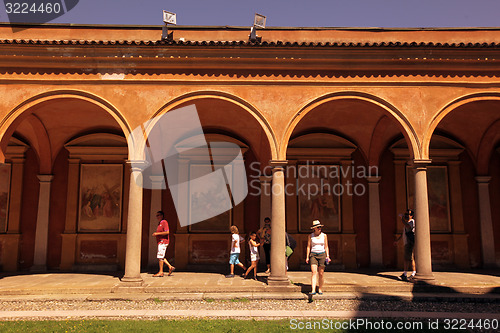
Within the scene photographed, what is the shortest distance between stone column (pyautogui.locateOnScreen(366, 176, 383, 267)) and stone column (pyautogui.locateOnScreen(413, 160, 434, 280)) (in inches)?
107

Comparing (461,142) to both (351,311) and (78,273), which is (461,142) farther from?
(78,273)

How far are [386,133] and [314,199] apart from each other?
2.80 m

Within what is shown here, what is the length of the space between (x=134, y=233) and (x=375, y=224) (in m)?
6.81

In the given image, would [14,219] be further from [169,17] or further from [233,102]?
[233,102]

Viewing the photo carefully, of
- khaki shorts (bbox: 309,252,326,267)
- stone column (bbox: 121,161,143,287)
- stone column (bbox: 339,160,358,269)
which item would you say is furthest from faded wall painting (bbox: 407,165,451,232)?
stone column (bbox: 121,161,143,287)

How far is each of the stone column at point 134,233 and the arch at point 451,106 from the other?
6347 mm

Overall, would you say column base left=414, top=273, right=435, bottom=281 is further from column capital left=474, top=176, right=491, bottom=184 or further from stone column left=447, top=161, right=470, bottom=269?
column capital left=474, top=176, right=491, bottom=184

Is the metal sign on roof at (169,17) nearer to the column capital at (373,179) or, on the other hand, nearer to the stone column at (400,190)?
the column capital at (373,179)

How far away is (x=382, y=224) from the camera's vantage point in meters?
11.6

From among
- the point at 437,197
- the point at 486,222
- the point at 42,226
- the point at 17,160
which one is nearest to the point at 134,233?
the point at 42,226

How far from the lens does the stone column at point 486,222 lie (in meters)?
11.3

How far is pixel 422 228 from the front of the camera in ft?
28.1

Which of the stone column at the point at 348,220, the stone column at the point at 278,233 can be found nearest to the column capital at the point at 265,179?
the stone column at the point at 348,220

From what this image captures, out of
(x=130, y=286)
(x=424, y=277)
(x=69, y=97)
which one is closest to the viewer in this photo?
(x=130, y=286)
